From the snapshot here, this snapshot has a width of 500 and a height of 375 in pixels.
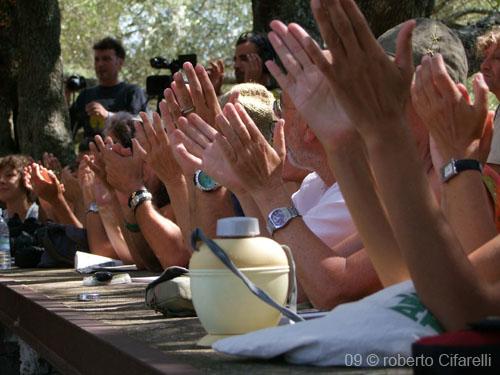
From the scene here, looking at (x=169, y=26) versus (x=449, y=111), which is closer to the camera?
(x=449, y=111)

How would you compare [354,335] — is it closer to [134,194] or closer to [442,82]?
[442,82]

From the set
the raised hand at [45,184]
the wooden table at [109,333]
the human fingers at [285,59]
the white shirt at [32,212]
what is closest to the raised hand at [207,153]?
the wooden table at [109,333]

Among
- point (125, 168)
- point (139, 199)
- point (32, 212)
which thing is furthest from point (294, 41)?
point (32, 212)

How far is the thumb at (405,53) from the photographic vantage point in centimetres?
263

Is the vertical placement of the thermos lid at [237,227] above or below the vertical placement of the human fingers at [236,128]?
below

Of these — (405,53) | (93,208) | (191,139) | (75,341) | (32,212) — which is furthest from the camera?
(32,212)

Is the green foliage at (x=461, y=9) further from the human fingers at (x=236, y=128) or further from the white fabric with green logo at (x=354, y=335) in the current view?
the white fabric with green logo at (x=354, y=335)

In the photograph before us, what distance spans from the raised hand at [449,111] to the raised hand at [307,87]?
0.25 metres

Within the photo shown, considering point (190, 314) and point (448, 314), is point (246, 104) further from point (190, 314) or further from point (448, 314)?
point (448, 314)

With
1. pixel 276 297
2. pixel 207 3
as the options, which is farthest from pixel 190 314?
pixel 207 3

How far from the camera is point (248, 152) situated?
3619 mm

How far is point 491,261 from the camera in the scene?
9.36 ft

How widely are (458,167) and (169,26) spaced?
22.2 m

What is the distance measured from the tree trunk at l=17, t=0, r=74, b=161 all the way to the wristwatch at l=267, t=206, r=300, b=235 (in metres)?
9.63
